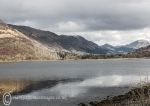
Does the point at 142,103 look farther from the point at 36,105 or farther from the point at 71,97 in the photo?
the point at 71,97

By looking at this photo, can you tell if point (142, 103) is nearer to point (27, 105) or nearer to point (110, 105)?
point (110, 105)

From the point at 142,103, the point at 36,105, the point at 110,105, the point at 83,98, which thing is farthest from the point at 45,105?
the point at 142,103

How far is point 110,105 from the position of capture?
5038 cm

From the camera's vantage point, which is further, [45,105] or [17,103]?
[17,103]

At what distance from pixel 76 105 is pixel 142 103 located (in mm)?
25555

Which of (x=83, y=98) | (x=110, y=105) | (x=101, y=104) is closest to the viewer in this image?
(x=110, y=105)

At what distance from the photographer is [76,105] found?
184 ft

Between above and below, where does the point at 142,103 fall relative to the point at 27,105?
above

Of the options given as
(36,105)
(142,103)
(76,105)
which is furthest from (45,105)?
(142,103)

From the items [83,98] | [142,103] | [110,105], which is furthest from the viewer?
[83,98]

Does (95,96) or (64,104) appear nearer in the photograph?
(64,104)

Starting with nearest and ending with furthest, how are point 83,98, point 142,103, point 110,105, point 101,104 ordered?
point 142,103 → point 110,105 → point 101,104 → point 83,98

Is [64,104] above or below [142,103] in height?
below

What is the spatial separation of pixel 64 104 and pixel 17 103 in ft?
25.9
